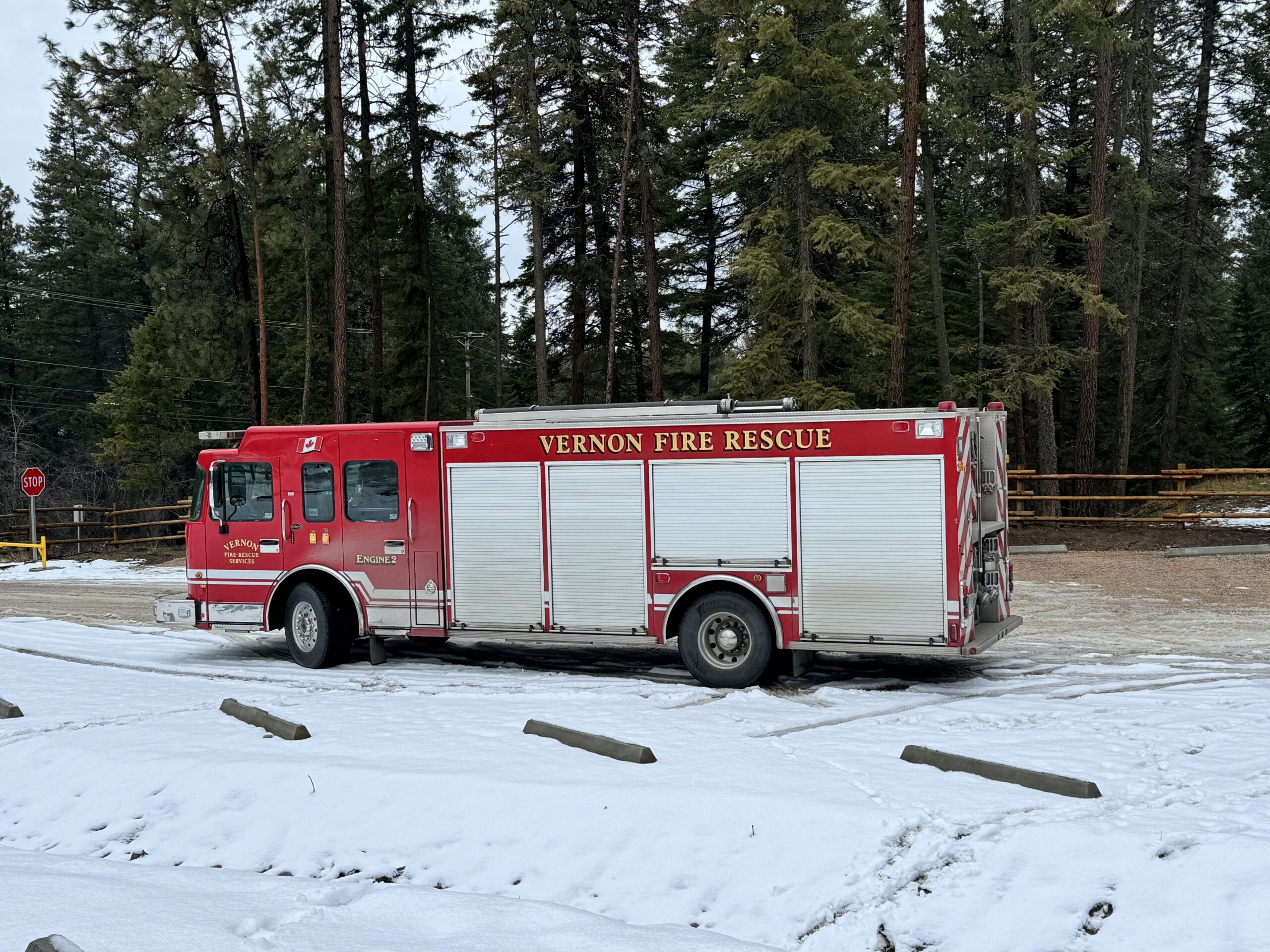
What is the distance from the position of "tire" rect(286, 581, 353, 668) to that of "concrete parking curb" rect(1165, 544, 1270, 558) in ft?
49.3

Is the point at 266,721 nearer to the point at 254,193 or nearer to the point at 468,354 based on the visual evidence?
the point at 254,193

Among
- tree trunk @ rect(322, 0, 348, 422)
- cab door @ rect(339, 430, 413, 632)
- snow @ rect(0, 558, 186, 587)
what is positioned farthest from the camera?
tree trunk @ rect(322, 0, 348, 422)

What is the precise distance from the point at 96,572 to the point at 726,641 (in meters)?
21.3

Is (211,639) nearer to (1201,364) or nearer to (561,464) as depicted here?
(561,464)

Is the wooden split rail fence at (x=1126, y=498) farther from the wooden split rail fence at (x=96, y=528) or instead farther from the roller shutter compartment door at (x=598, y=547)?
the wooden split rail fence at (x=96, y=528)

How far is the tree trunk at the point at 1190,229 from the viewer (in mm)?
34438

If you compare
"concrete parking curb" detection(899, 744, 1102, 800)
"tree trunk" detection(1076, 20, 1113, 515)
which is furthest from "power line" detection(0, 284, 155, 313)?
"concrete parking curb" detection(899, 744, 1102, 800)

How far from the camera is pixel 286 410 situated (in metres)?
45.0

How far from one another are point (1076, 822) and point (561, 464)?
6.81 m

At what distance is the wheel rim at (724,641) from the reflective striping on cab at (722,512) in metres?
0.58

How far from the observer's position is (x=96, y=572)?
27000 millimetres

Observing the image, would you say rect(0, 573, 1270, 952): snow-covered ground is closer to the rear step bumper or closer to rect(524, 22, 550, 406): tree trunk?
the rear step bumper

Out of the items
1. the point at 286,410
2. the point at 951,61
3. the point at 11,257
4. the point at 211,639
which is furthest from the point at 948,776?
the point at 11,257

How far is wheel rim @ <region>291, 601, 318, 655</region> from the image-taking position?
12688 millimetres
